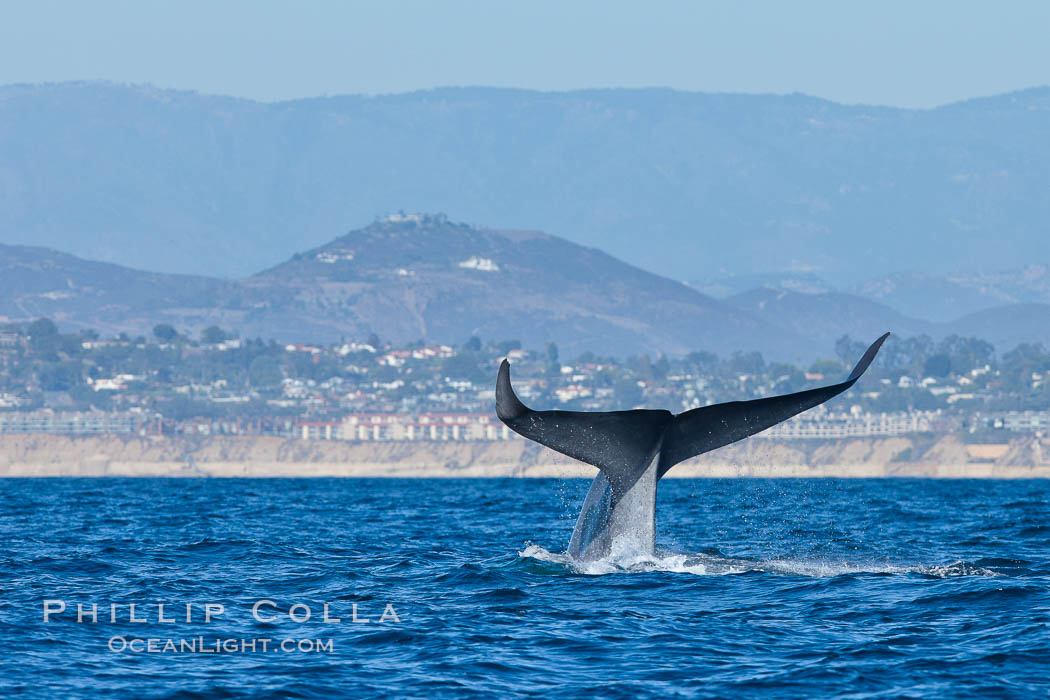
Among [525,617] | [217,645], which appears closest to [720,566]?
[525,617]

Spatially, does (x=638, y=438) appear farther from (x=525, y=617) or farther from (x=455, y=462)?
(x=455, y=462)

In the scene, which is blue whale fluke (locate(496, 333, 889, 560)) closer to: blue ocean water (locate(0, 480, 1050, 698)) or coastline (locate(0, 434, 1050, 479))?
blue ocean water (locate(0, 480, 1050, 698))

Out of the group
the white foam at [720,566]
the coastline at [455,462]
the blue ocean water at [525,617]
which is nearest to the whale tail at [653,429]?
the blue ocean water at [525,617]

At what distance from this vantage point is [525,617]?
63.8 feet

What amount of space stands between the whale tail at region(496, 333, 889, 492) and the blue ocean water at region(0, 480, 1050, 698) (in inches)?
69.0

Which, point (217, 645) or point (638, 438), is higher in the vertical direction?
point (638, 438)

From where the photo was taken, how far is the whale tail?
18375 millimetres

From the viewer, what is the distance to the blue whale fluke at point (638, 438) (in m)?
18.4

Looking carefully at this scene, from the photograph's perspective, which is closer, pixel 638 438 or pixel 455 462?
pixel 638 438

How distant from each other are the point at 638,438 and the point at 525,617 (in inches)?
→ 97.7

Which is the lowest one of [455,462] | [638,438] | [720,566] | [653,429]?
[455,462]

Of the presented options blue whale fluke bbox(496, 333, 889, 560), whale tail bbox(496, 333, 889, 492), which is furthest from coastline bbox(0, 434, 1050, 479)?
whale tail bbox(496, 333, 889, 492)

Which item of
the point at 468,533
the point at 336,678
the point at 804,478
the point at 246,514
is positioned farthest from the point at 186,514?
the point at 804,478

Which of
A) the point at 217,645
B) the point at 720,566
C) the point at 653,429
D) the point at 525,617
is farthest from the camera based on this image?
the point at 720,566
